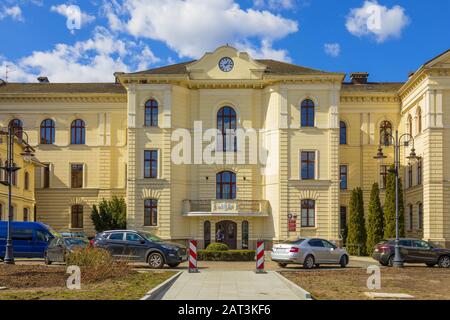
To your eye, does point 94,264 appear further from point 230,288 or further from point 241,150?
point 241,150

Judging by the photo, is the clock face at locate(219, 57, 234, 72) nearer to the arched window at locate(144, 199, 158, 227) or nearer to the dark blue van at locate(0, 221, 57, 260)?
the arched window at locate(144, 199, 158, 227)

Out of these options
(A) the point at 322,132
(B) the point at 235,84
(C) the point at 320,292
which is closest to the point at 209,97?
(B) the point at 235,84

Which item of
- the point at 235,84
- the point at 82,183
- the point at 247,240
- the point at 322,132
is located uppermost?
the point at 235,84

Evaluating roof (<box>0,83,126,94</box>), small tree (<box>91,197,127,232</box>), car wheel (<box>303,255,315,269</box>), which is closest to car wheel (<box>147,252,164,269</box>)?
car wheel (<box>303,255,315,269</box>)

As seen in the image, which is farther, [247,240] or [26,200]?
[26,200]

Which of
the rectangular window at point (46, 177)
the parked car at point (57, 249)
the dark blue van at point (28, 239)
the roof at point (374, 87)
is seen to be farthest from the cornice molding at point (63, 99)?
the parked car at point (57, 249)

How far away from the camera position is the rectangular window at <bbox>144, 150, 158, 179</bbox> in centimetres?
4847

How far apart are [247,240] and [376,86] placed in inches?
663

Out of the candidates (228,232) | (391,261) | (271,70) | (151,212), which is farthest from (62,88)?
(391,261)

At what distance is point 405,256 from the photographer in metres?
33.9

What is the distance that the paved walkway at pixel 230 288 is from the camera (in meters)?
17.3
